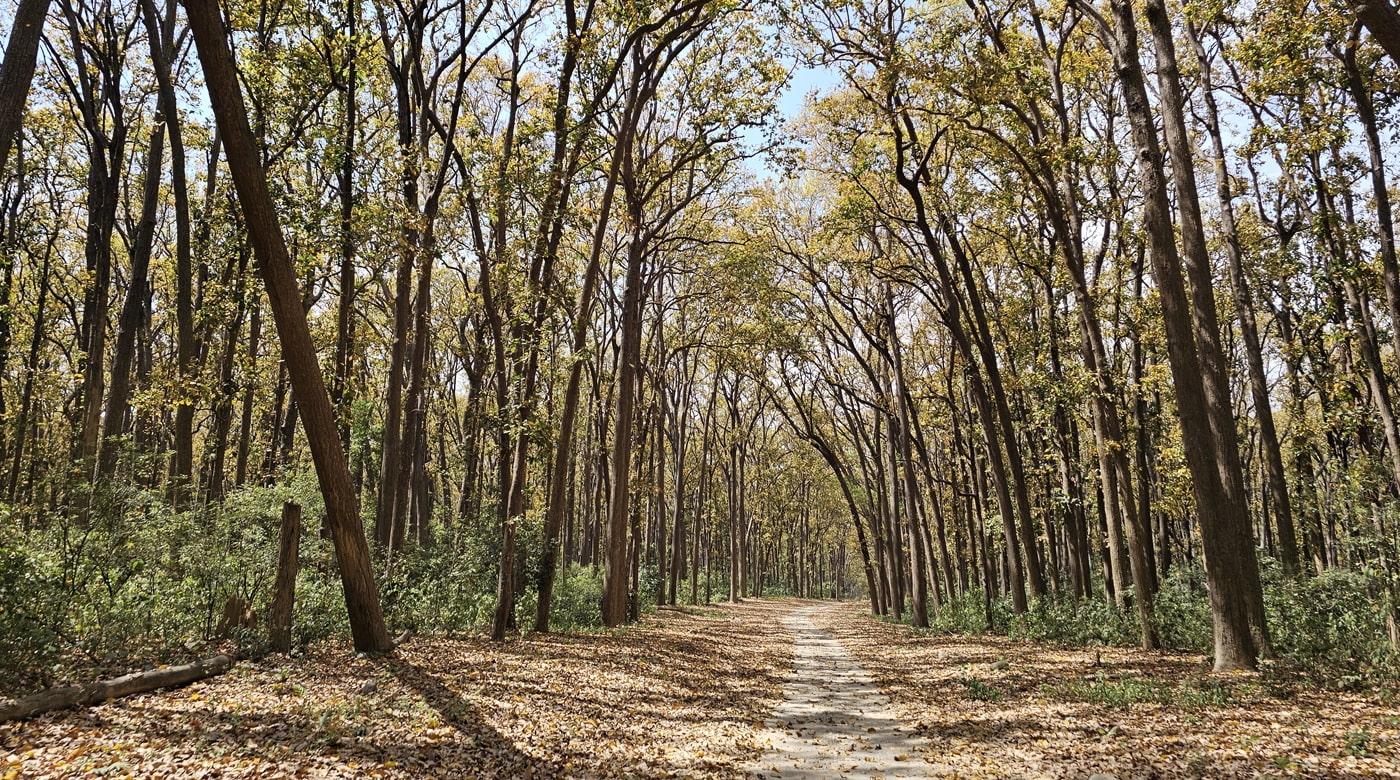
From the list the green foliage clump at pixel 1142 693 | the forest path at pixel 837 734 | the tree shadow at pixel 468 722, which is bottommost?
the forest path at pixel 837 734

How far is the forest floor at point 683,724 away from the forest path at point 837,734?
0.11 feet

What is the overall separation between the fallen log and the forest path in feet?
17.5

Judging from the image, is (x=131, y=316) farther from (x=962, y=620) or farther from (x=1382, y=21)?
(x=962, y=620)

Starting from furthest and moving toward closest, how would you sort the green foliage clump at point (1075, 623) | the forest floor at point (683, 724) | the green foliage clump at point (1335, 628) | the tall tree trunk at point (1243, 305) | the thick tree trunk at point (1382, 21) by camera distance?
the tall tree trunk at point (1243, 305) → the green foliage clump at point (1075, 623) → the green foliage clump at point (1335, 628) → the thick tree trunk at point (1382, 21) → the forest floor at point (683, 724)

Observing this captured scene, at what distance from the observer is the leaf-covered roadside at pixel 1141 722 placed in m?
5.11

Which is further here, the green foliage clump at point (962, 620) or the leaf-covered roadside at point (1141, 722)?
the green foliage clump at point (962, 620)

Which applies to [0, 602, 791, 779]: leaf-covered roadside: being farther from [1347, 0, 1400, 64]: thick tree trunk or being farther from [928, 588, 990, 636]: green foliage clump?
[928, 588, 990, 636]: green foliage clump

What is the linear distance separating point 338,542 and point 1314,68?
1614 cm

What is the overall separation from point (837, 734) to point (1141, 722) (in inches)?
114

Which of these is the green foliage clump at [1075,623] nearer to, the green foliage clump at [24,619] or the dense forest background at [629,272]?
the dense forest background at [629,272]

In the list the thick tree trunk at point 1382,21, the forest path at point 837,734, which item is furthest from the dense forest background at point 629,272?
the forest path at point 837,734

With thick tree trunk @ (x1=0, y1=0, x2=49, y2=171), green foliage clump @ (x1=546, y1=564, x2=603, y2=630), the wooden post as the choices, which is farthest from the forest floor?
thick tree trunk @ (x1=0, y1=0, x2=49, y2=171)

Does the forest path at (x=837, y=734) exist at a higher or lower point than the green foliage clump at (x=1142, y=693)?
lower

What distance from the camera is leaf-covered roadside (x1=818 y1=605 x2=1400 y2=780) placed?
16.8 feet
